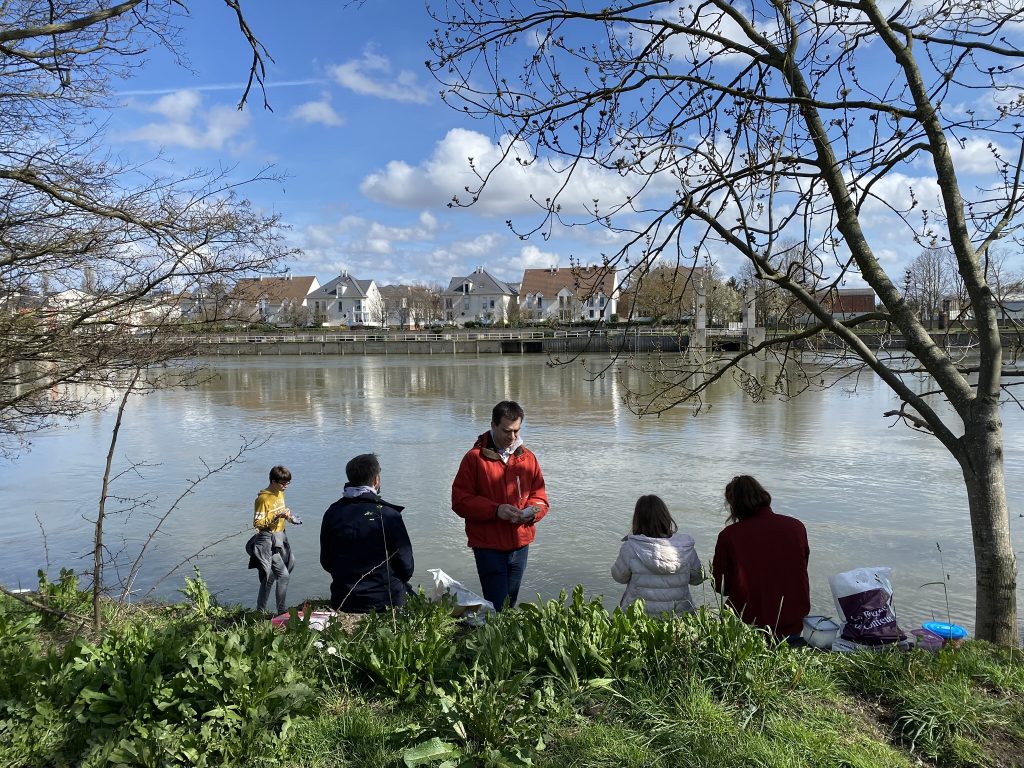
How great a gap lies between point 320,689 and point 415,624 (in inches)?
23.3

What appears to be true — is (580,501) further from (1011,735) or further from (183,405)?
(183,405)

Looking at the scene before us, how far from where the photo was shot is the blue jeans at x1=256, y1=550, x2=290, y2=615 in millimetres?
6781

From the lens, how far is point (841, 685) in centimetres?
380

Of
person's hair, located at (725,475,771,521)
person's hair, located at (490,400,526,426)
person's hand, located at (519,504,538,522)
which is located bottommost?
person's hand, located at (519,504,538,522)

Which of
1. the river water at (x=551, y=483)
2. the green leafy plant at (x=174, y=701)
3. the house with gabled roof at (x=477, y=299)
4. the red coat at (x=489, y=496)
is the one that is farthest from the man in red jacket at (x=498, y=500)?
the house with gabled roof at (x=477, y=299)

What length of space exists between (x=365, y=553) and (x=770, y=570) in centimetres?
253

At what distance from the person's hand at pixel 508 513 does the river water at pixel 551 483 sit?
1.29m

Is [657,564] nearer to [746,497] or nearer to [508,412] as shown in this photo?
[746,497]

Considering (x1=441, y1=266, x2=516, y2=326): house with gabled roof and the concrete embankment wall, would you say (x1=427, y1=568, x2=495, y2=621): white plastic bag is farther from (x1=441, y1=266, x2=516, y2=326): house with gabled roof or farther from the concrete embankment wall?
(x1=441, y1=266, x2=516, y2=326): house with gabled roof

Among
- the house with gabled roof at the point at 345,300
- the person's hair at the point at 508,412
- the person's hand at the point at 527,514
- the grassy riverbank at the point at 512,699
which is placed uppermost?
the house with gabled roof at the point at 345,300

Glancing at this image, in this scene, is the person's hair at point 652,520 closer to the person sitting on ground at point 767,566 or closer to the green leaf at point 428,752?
the person sitting on ground at point 767,566

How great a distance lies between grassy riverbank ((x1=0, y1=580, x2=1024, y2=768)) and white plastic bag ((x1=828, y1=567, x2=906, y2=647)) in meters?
0.38

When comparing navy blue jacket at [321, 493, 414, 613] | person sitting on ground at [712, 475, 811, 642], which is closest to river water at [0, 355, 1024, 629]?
person sitting on ground at [712, 475, 811, 642]

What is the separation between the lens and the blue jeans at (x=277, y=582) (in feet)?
22.2
